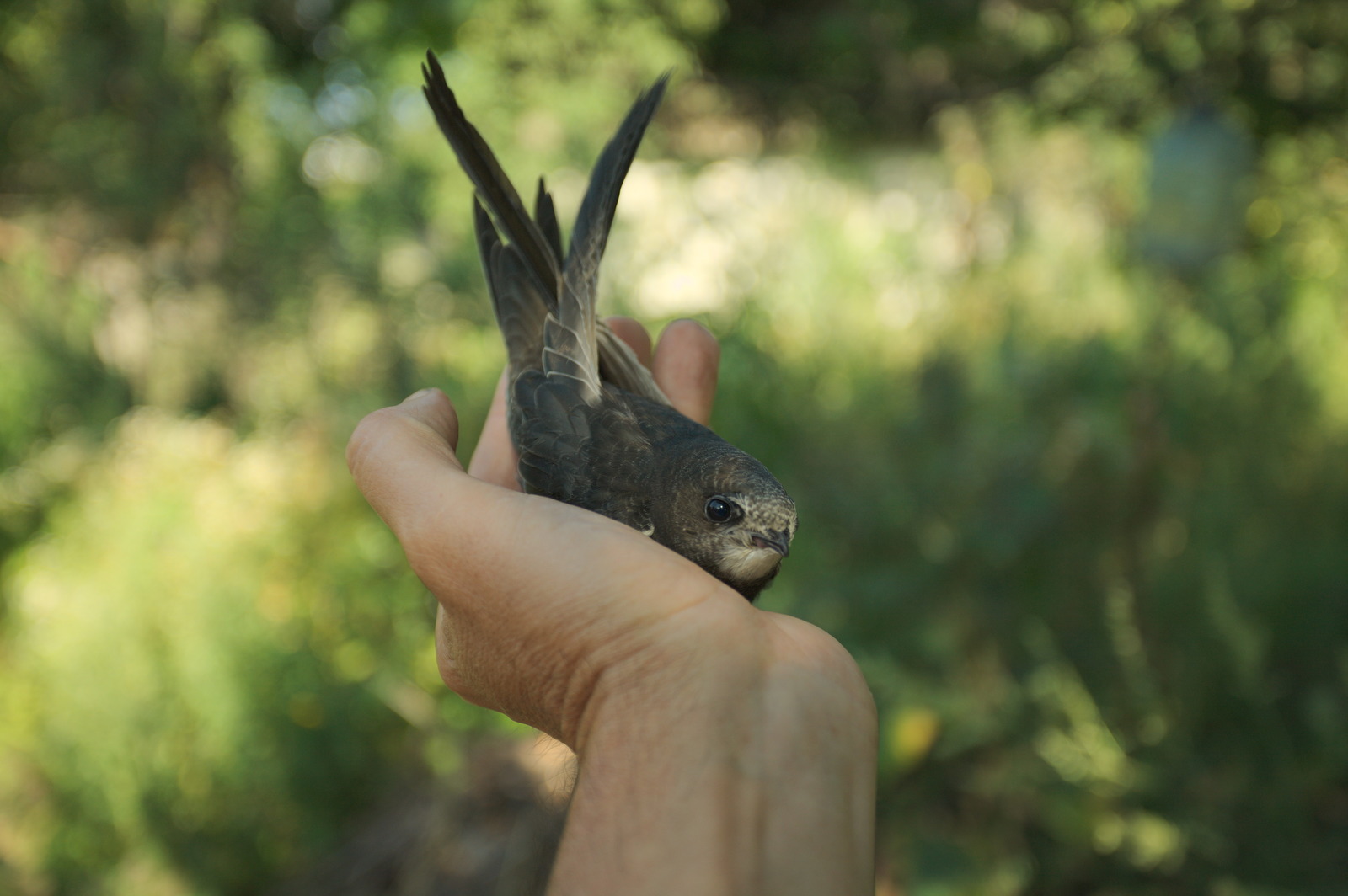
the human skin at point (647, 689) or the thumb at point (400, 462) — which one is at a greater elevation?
the thumb at point (400, 462)

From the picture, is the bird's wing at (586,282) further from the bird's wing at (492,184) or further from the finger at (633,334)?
the finger at (633,334)

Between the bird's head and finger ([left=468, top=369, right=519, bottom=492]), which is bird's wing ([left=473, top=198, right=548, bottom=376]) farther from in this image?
the bird's head

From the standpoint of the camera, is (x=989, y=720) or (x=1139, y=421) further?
(x=1139, y=421)

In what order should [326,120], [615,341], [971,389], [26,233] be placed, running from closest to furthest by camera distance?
[615,341] < [971,389] < [326,120] < [26,233]

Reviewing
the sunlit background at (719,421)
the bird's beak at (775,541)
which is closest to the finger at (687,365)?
the bird's beak at (775,541)

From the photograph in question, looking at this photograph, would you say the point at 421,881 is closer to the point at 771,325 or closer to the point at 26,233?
the point at 771,325

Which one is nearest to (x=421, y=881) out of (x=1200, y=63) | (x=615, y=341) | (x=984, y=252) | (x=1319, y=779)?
(x=615, y=341)
